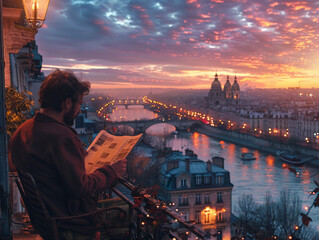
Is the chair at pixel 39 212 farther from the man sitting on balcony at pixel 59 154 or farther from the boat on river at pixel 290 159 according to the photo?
→ the boat on river at pixel 290 159

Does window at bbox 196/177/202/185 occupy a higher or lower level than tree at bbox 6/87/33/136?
lower

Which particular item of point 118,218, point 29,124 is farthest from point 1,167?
point 118,218

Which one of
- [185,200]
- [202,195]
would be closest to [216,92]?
[202,195]

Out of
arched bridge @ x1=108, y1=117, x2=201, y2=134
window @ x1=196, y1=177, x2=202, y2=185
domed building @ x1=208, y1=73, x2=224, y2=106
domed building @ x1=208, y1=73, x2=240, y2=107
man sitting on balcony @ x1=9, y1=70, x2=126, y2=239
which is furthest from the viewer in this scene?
domed building @ x1=208, y1=73, x2=224, y2=106

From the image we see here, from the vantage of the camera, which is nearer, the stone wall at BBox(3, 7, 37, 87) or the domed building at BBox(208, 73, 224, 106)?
the stone wall at BBox(3, 7, 37, 87)

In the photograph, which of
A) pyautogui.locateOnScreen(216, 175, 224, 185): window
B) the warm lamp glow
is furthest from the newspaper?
pyautogui.locateOnScreen(216, 175, 224, 185): window

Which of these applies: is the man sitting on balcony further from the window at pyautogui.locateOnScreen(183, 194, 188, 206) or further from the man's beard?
the window at pyautogui.locateOnScreen(183, 194, 188, 206)

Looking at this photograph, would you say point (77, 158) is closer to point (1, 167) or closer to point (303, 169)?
point (1, 167)

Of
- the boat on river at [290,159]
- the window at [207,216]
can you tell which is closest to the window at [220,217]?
the window at [207,216]
